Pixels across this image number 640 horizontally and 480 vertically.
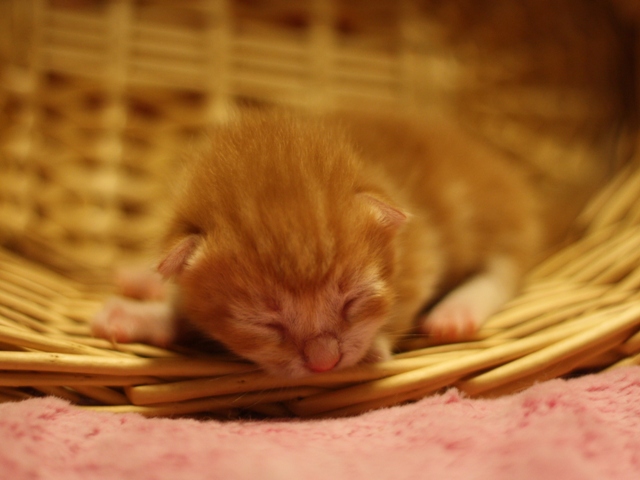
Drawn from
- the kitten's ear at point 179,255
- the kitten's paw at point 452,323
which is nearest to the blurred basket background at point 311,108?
the kitten's paw at point 452,323

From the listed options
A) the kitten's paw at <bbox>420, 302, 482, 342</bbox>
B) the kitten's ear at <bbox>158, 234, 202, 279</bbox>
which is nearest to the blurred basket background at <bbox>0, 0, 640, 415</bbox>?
the kitten's paw at <bbox>420, 302, 482, 342</bbox>

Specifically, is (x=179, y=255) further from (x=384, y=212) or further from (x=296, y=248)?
(x=384, y=212)

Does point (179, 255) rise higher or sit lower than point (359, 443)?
higher

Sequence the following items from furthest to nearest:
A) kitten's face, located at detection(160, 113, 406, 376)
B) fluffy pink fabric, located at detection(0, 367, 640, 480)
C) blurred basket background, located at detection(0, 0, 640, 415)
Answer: blurred basket background, located at detection(0, 0, 640, 415), kitten's face, located at detection(160, 113, 406, 376), fluffy pink fabric, located at detection(0, 367, 640, 480)

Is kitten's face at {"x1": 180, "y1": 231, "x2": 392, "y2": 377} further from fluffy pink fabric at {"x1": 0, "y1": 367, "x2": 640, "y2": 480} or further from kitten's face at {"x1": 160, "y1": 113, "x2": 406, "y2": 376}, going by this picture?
fluffy pink fabric at {"x1": 0, "y1": 367, "x2": 640, "y2": 480}

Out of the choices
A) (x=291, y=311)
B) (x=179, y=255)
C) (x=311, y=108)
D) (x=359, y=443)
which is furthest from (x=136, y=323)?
(x=311, y=108)

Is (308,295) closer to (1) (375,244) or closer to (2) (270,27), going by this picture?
(1) (375,244)

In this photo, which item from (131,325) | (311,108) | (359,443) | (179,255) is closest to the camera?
(359,443)
